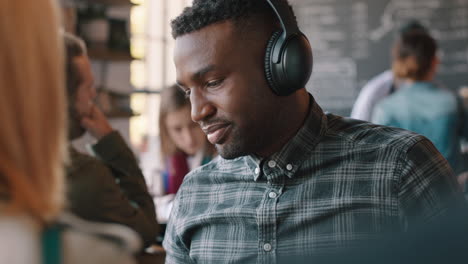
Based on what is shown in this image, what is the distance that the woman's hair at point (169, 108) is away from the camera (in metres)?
2.70

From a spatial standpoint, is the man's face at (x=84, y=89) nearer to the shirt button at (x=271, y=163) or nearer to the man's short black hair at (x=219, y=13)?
the man's short black hair at (x=219, y=13)

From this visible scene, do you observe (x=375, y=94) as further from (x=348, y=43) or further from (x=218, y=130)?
(x=348, y=43)

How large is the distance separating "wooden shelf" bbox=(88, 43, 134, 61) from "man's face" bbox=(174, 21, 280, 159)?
1.93 m

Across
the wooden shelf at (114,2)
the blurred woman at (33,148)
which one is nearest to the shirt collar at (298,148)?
the blurred woman at (33,148)

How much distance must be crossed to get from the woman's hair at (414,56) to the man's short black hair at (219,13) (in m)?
1.47

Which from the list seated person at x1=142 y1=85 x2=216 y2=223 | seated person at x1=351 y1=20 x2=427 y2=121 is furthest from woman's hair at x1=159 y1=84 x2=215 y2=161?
seated person at x1=351 y1=20 x2=427 y2=121

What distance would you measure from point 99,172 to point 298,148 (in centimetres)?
45

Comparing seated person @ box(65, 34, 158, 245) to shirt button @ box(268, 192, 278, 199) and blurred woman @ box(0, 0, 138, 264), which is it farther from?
blurred woman @ box(0, 0, 138, 264)

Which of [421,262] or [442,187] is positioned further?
[442,187]

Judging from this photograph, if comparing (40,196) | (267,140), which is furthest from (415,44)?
(40,196)

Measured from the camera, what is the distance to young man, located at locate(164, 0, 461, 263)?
1157 mm

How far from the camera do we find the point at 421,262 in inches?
23.3

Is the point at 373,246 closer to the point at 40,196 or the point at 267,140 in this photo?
the point at 40,196

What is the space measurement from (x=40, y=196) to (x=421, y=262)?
14.7 inches
